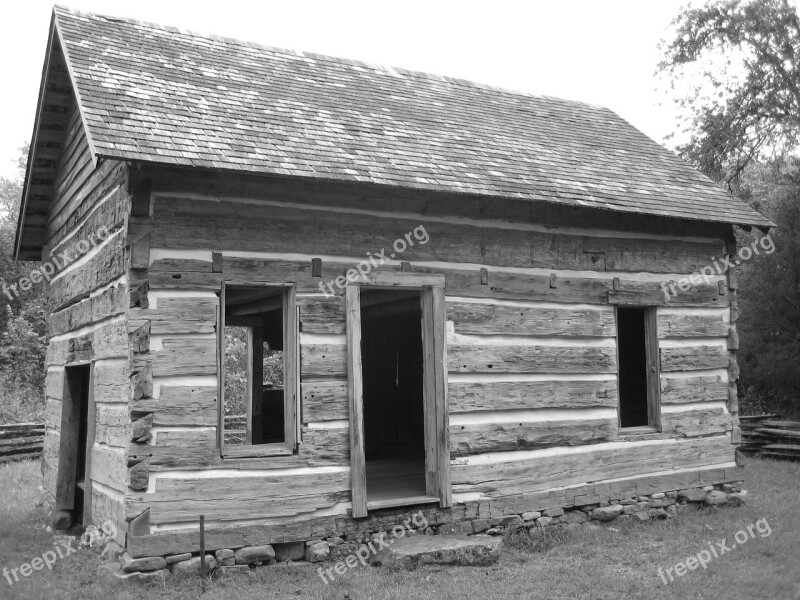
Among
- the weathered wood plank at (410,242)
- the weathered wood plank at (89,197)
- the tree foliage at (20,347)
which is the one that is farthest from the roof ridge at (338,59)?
the tree foliage at (20,347)

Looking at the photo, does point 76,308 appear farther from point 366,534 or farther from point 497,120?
point 497,120

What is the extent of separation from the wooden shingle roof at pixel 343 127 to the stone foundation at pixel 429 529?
349cm

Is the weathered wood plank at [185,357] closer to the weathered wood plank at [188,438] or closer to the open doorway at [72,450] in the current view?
the weathered wood plank at [188,438]

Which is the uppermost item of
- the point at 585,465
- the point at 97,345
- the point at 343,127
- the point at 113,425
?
the point at 343,127

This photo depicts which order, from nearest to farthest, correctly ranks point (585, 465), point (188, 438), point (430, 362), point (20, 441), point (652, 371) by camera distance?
point (188, 438)
point (430, 362)
point (585, 465)
point (652, 371)
point (20, 441)

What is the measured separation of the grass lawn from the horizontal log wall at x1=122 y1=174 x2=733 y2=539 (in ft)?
2.17

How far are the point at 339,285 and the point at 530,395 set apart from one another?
2.64 m

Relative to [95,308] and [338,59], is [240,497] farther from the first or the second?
[338,59]

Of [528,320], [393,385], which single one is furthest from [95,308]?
[393,385]

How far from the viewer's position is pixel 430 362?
28.6 ft

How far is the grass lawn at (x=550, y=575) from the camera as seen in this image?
6.98m

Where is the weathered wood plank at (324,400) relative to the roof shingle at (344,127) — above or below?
below

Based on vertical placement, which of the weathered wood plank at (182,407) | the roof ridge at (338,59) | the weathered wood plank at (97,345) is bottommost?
Answer: the weathered wood plank at (182,407)

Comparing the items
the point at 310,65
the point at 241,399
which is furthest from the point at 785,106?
the point at 241,399
